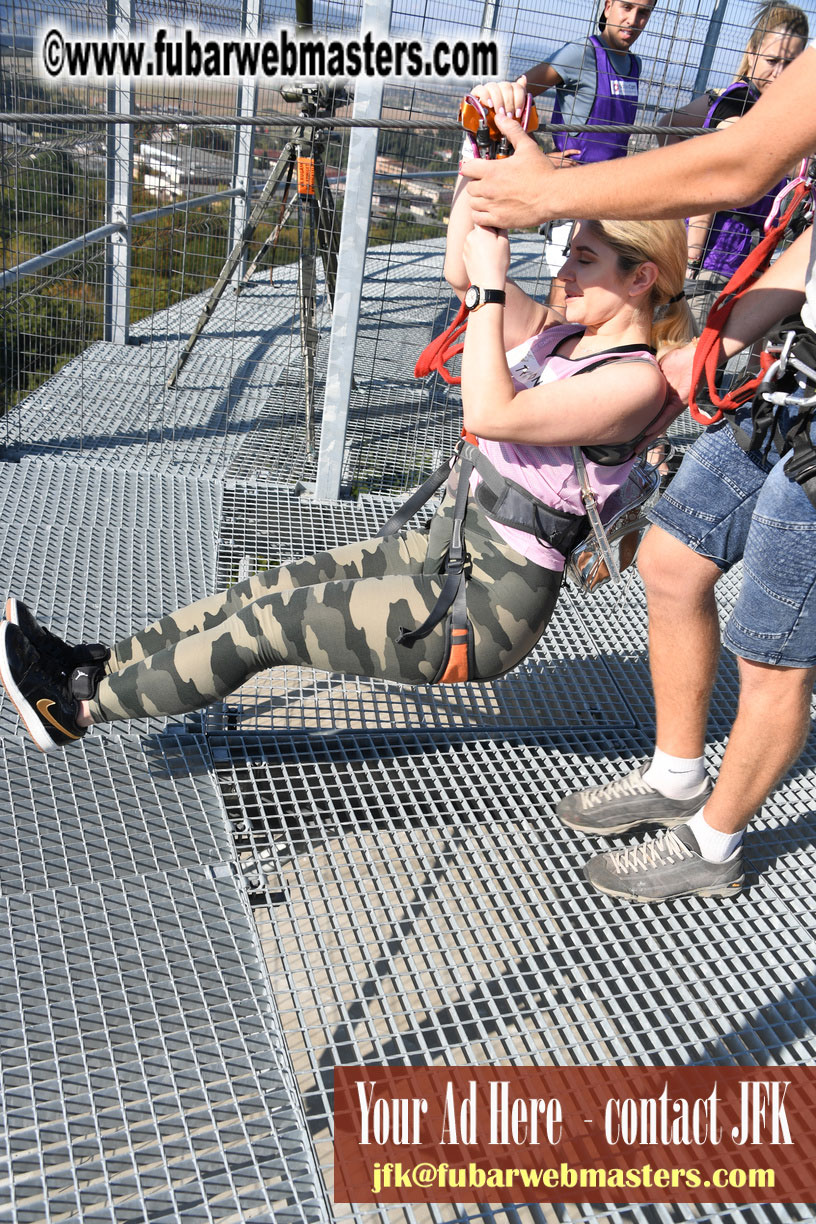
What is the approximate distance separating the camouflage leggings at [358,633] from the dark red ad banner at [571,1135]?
74 centimetres

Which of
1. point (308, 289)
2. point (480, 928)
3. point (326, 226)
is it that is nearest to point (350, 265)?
point (308, 289)

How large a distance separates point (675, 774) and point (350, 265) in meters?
1.90

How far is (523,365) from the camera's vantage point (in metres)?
1.87

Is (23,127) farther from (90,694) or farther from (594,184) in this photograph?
(594,184)

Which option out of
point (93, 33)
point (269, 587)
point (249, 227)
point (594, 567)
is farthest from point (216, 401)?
point (594, 567)

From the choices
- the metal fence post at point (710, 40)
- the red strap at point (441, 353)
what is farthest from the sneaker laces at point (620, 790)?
the metal fence post at point (710, 40)

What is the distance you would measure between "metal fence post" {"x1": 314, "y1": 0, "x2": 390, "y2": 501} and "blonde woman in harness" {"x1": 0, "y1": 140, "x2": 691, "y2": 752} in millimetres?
1071

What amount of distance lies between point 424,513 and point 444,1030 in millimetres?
1959

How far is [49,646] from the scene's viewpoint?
2.01 m

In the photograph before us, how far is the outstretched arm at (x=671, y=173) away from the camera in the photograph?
4.12ft

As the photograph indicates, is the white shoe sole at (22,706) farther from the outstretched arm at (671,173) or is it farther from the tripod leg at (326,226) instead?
the tripod leg at (326,226)

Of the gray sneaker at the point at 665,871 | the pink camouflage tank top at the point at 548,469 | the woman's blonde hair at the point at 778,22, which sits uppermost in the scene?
the woman's blonde hair at the point at 778,22

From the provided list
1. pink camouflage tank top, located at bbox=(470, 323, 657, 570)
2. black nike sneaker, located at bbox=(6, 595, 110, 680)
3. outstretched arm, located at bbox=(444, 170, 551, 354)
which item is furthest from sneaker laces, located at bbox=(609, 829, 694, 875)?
black nike sneaker, located at bbox=(6, 595, 110, 680)

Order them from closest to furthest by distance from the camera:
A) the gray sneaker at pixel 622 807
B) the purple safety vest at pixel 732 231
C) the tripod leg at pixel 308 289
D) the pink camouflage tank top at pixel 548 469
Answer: the pink camouflage tank top at pixel 548 469
the gray sneaker at pixel 622 807
the tripod leg at pixel 308 289
the purple safety vest at pixel 732 231
